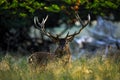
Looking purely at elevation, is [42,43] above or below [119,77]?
below

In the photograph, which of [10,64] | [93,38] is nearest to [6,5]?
[10,64]

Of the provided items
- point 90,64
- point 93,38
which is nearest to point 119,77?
point 90,64

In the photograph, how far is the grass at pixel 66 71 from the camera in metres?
9.87

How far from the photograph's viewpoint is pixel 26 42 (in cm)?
2242

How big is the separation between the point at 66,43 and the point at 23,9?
2.95 m

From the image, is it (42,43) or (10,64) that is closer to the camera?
(10,64)

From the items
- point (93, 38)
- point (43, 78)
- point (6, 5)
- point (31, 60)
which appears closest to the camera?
point (43, 78)

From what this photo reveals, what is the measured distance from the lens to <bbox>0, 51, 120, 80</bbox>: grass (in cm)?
987

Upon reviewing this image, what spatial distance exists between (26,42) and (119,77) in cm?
1271

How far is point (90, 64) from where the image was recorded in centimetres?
1105

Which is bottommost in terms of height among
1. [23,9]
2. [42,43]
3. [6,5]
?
[42,43]

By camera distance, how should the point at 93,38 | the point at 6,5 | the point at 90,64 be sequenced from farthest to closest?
1. the point at 93,38
2. the point at 6,5
3. the point at 90,64

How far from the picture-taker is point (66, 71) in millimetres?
10250

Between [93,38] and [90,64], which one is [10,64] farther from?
[93,38]
